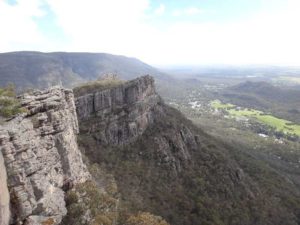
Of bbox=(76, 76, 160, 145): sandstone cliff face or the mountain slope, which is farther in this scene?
bbox=(76, 76, 160, 145): sandstone cliff face

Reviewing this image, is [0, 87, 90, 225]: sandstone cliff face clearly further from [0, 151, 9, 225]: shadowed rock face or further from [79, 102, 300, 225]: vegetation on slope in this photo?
[79, 102, 300, 225]: vegetation on slope

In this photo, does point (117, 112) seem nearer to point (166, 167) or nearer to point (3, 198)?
point (166, 167)

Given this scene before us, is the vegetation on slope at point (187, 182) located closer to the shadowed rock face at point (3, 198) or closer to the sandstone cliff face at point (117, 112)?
the sandstone cliff face at point (117, 112)

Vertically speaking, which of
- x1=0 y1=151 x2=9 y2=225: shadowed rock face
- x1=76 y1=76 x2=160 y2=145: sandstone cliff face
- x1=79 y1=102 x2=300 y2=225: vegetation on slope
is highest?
x1=0 y1=151 x2=9 y2=225: shadowed rock face

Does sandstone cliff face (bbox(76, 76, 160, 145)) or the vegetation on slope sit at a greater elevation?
sandstone cliff face (bbox(76, 76, 160, 145))

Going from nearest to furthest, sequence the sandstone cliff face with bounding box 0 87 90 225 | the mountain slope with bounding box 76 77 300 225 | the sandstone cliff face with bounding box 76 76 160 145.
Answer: the sandstone cliff face with bounding box 0 87 90 225 < the mountain slope with bounding box 76 77 300 225 < the sandstone cliff face with bounding box 76 76 160 145

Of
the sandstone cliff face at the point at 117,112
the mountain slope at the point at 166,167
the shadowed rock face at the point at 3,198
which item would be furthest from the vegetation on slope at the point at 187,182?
the shadowed rock face at the point at 3,198

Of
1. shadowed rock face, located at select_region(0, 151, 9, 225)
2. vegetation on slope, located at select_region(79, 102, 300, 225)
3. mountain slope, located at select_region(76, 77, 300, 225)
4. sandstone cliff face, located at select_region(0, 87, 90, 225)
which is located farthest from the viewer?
mountain slope, located at select_region(76, 77, 300, 225)

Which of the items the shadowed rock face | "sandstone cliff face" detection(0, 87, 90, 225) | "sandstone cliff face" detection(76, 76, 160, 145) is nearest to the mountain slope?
"sandstone cliff face" detection(76, 76, 160, 145)

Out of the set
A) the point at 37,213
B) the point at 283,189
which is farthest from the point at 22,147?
the point at 283,189
